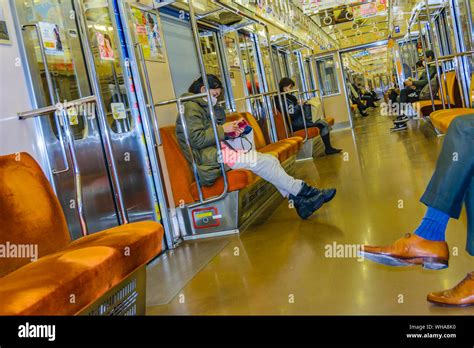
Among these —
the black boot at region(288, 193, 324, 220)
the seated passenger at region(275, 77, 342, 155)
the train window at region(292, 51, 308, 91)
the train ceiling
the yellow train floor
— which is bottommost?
the yellow train floor

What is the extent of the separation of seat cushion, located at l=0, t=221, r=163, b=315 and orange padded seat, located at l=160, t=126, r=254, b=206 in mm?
1672

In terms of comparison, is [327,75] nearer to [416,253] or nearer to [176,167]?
[176,167]

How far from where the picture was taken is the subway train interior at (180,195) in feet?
6.43

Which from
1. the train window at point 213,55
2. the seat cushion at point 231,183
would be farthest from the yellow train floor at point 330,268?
the train window at point 213,55

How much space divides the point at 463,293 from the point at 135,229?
142 centimetres

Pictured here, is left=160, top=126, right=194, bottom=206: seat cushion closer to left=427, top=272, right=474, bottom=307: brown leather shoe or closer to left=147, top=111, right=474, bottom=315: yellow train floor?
left=147, top=111, right=474, bottom=315: yellow train floor

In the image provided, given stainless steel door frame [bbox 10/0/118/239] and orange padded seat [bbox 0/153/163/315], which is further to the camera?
stainless steel door frame [bbox 10/0/118/239]

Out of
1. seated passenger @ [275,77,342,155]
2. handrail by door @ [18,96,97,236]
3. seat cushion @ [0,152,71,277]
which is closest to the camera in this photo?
seat cushion @ [0,152,71,277]

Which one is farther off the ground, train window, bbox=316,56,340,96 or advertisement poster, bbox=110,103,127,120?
train window, bbox=316,56,340,96

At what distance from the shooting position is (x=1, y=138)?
253 centimetres

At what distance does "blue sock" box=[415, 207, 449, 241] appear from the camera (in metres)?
1.98

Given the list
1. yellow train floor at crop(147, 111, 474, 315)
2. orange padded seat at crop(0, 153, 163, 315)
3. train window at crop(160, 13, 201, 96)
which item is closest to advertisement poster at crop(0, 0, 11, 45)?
orange padded seat at crop(0, 153, 163, 315)

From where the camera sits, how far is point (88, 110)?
128 inches
